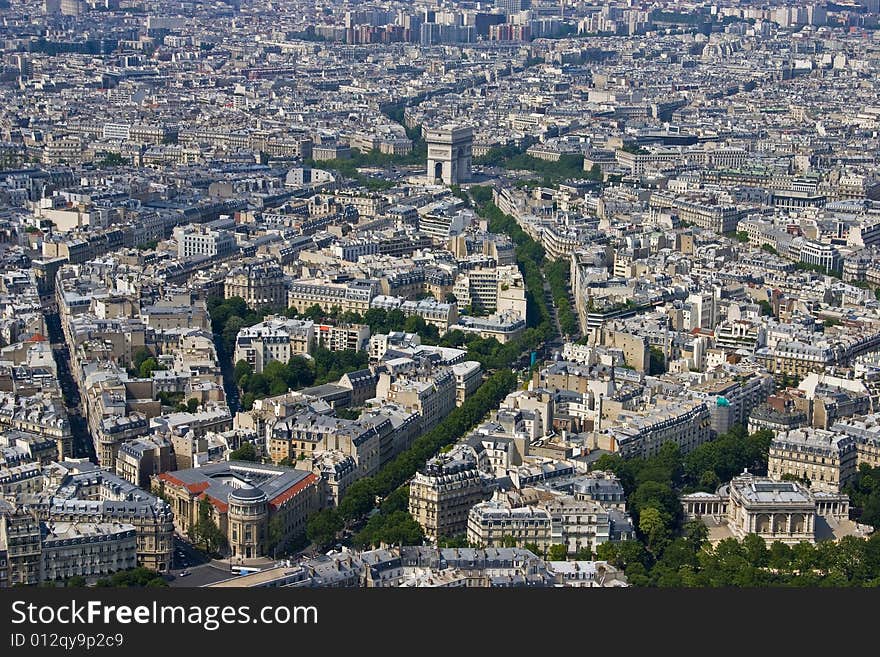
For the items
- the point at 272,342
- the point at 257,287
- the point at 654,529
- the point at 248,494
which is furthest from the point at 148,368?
the point at 654,529

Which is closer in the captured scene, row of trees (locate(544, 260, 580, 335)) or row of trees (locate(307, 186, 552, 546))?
row of trees (locate(307, 186, 552, 546))

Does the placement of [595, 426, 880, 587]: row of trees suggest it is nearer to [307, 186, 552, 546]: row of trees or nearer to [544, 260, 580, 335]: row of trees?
[307, 186, 552, 546]: row of trees

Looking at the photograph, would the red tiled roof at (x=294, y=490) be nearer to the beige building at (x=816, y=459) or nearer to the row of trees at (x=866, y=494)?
the beige building at (x=816, y=459)

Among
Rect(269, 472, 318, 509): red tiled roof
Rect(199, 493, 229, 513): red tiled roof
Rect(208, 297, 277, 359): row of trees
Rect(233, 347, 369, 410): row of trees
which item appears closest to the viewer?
Rect(199, 493, 229, 513): red tiled roof

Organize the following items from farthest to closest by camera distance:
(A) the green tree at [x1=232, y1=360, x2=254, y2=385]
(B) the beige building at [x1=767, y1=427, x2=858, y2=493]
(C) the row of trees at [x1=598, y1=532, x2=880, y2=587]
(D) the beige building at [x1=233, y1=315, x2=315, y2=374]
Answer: (D) the beige building at [x1=233, y1=315, x2=315, y2=374], (A) the green tree at [x1=232, y1=360, x2=254, y2=385], (B) the beige building at [x1=767, y1=427, x2=858, y2=493], (C) the row of trees at [x1=598, y1=532, x2=880, y2=587]

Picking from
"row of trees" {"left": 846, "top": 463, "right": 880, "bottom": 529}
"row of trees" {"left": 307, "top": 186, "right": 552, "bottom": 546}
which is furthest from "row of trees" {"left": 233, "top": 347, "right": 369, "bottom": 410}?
"row of trees" {"left": 846, "top": 463, "right": 880, "bottom": 529}

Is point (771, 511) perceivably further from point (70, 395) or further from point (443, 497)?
point (70, 395)

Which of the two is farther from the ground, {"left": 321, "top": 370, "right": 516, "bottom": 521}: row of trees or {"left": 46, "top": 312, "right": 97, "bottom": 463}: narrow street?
Answer: {"left": 321, "top": 370, "right": 516, "bottom": 521}: row of trees
